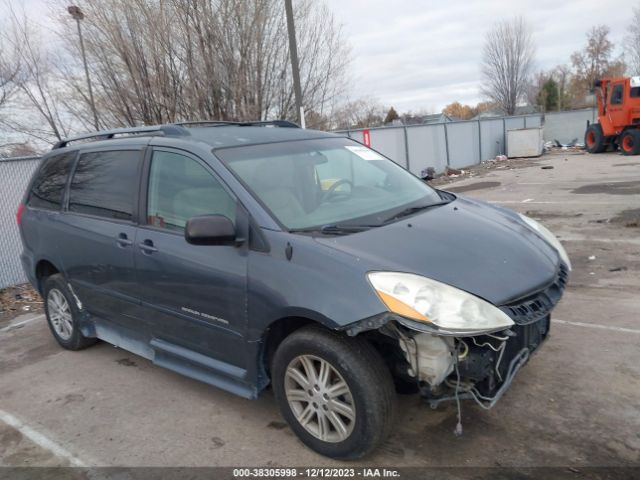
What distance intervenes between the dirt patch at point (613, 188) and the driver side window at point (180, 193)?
1075 centimetres

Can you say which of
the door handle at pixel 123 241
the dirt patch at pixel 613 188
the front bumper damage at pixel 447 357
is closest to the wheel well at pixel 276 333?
the front bumper damage at pixel 447 357

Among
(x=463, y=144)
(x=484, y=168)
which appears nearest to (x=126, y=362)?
(x=484, y=168)

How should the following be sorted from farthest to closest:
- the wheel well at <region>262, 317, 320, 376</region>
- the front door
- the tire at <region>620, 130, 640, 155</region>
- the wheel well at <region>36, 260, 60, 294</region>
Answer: the tire at <region>620, 130, 640, 155</region>, the wheel well at <region>36, 260, 60, 294</region>, the front door, the wheel well at <region>262, 317, 320, 376</region>

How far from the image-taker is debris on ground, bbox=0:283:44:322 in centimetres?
668

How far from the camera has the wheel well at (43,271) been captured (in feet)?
16.5

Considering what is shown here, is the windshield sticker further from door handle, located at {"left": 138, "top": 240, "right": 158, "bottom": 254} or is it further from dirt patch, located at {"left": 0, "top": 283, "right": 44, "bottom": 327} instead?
dirt patch, located at {"left": 0, "top": 283, "right": 44, "bottom": 327}

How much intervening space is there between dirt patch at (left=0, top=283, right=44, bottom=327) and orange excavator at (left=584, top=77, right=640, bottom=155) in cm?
2075

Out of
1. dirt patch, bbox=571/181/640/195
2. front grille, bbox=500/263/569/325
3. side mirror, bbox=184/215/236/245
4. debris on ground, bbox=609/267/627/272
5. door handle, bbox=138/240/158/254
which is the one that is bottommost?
dirt patch, bbox=571/181/640/195

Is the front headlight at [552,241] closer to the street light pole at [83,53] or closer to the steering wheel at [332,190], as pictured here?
the steering wheel at [332,190]

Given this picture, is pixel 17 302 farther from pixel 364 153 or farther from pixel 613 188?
pixel 613 188

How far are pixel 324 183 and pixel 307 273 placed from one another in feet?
3.43

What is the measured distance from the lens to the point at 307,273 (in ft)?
9.34

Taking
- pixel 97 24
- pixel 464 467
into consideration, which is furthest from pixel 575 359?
pixel 97 24

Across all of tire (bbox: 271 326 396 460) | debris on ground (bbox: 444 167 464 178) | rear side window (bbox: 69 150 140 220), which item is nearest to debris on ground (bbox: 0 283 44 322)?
rear side window (bbox: 69 150 140 220)
